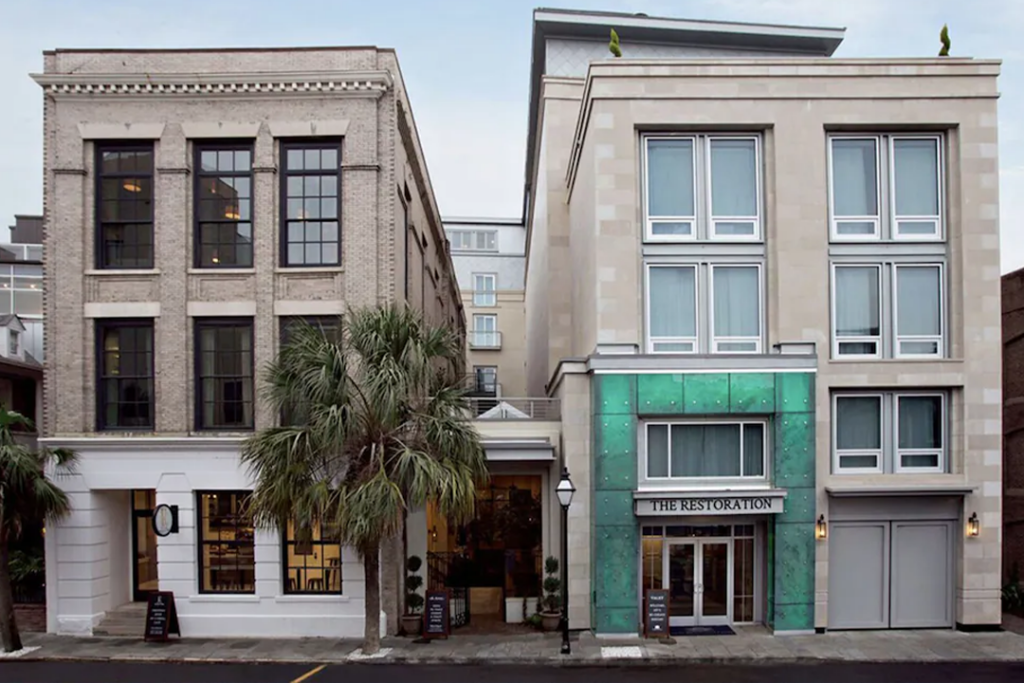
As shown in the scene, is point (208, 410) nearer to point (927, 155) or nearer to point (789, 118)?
point (789, 118)

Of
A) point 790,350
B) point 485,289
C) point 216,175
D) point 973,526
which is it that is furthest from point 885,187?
point 485,289

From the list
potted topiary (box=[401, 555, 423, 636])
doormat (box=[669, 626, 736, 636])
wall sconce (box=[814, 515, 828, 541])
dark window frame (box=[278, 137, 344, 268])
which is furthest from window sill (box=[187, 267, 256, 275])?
wall sconce (box=[814, 515, 828, 541])

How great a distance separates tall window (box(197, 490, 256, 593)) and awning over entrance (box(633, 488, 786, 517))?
9421 mm

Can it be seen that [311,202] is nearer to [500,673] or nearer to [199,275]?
[199,275]

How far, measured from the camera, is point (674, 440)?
17.9 metres

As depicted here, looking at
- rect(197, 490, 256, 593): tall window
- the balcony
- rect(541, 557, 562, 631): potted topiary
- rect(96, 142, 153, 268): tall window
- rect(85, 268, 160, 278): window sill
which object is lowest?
rect(541, 557, 562, 631): potted topiary

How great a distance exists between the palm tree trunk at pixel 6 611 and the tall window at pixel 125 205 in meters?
7.02

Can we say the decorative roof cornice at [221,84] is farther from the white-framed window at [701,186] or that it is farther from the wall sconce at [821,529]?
the wall sconce at [821,529]

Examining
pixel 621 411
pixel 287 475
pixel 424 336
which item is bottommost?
pixel 287 475

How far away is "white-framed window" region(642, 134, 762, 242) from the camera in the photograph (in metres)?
18.0

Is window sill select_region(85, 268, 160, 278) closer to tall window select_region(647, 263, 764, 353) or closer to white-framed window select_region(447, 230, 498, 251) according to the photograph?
tall window select_region(647, 263, 764, 353)

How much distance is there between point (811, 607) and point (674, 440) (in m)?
4.90

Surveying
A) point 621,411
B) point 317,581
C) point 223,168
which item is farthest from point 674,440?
point 223,168

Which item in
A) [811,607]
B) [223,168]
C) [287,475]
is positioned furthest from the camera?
[223,168]
